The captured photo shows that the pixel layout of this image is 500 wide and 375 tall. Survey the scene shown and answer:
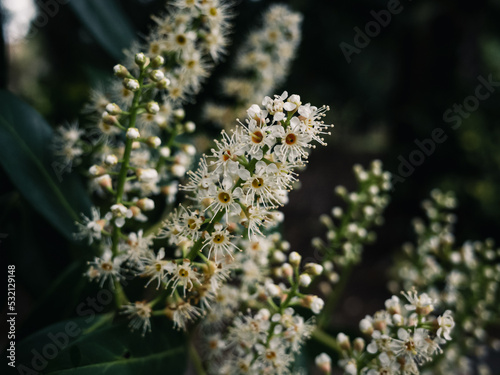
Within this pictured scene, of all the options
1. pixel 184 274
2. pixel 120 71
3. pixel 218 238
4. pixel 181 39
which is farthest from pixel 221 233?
pixel 181 39

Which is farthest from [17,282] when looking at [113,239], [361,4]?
[361,4]

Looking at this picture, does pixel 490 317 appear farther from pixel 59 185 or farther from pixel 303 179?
pixel 303 179

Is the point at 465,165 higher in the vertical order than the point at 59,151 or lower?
lower

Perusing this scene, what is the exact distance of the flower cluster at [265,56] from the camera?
58.1 inches

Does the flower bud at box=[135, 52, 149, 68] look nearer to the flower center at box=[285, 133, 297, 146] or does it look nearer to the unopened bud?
the unopened bud

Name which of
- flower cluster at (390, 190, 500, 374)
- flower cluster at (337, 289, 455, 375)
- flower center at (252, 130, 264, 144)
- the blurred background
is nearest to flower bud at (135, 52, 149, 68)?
flower center at (252, 130, 264, 144)

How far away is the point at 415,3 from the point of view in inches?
164

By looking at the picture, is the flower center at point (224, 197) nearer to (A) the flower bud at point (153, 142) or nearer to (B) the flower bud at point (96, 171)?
(A) the flower bud at point (153, 142)

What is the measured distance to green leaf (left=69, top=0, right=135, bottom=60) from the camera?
1.38 metres

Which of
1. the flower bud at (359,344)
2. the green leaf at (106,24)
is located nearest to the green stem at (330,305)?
the flower bud at (359,344)

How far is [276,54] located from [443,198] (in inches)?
33.3

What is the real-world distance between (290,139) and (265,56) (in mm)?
848

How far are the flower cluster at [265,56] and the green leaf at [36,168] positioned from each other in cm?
68

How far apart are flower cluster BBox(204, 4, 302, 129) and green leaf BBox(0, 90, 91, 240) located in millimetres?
682
